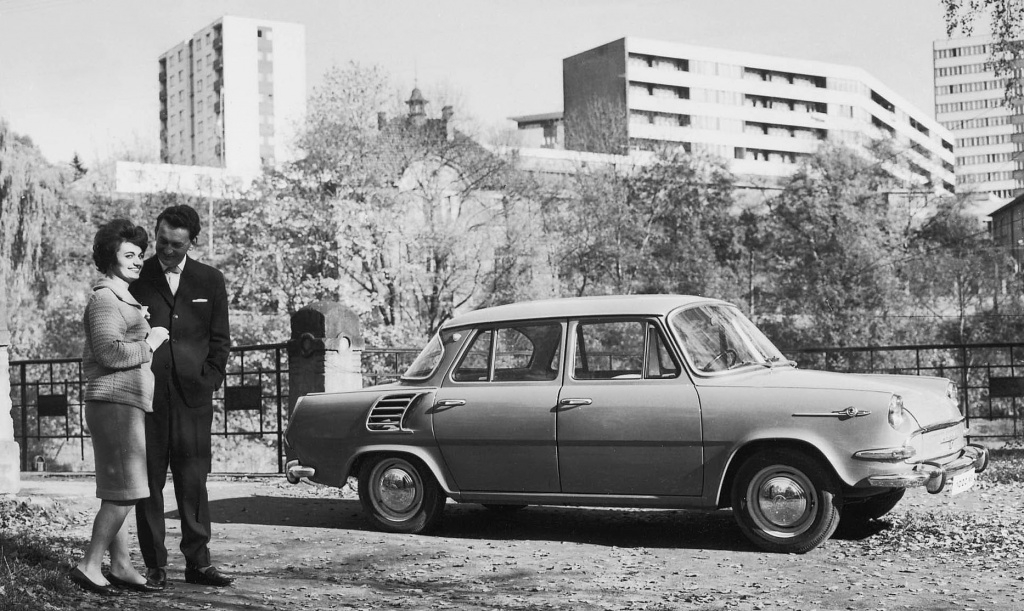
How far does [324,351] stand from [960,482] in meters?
7.67

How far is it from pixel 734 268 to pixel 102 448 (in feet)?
161

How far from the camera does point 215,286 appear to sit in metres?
6.65

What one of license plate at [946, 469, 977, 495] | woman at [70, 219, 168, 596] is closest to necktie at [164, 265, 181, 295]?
woman at [70, 219, 168, 596]

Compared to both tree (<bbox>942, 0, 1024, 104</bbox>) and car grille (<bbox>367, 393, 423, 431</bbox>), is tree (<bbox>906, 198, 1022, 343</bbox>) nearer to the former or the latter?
tree (<bbox>942, 0, 1024, 104</bbox>)

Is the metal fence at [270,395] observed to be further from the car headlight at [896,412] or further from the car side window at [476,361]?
the car headlight at [896,412]

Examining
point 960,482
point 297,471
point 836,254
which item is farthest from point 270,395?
point 836,254

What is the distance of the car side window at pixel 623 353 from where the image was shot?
8.23 m

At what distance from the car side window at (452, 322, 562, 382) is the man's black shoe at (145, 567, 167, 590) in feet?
9.94

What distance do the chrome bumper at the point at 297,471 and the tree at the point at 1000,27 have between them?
1033 centimetres

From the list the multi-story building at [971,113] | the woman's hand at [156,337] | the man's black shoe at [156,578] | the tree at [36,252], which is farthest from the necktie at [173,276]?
the multi-story building at [971,113]

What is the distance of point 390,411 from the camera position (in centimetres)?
897

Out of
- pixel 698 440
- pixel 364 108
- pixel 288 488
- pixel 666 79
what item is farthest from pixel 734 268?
pixel 666 79

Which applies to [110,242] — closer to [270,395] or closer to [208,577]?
[208,577]

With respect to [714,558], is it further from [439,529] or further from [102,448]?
[102,448]
